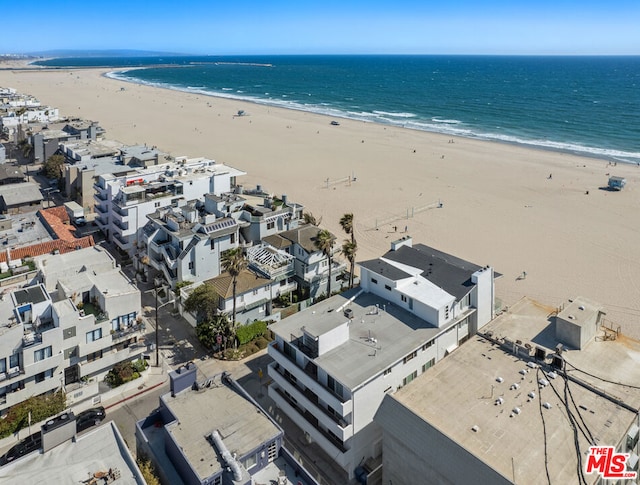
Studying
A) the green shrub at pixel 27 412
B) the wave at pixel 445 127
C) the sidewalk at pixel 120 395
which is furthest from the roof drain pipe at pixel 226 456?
the wave at pixel 445 127

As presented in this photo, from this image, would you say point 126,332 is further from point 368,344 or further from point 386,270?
point 386,270

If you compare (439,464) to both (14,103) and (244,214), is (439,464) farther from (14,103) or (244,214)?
(14,103)

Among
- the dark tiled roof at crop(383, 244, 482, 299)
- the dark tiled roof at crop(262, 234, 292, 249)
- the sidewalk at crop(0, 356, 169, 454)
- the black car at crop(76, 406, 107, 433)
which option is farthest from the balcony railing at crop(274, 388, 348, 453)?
the dark tiled roof at crop(262, 234, 292, 249)

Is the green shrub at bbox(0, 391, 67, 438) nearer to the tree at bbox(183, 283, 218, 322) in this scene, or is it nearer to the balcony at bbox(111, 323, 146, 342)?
the balcony at bbox(111, 323, 146, 342)

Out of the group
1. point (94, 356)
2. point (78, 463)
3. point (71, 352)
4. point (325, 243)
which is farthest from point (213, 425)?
point (325, 243)

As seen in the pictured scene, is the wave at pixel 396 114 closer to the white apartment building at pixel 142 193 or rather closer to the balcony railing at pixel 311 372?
the white apartment building at pixel 142 193

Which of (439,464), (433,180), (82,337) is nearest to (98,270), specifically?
(82,337)
